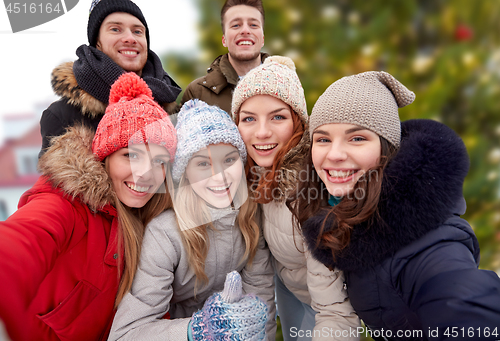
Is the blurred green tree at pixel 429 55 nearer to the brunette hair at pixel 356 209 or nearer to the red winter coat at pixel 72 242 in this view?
the brunette hair at pixel 356 209

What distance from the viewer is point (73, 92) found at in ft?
6.19

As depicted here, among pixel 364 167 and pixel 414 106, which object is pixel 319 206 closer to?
pixel 364 167

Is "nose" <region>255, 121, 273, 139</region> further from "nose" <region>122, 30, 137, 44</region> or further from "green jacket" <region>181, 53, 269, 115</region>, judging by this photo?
"nose" <region>122, 30, 137, 44</region>

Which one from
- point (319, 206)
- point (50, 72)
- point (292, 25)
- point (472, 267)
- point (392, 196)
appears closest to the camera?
point (472, 267)

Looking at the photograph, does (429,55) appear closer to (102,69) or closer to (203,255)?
(203,255)

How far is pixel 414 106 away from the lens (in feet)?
5.29

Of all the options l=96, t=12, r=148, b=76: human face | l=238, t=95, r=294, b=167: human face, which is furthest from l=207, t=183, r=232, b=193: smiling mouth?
l=96, t=12, r=148, b=76: human face

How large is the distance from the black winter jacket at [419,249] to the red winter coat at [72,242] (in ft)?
3.43

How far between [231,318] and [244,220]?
508mm

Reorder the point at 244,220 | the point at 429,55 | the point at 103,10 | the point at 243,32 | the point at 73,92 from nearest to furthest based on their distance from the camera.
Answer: the point at 429,55, the point at 244,220, the point at 73,92, the point at 103,10, the point at 243,32

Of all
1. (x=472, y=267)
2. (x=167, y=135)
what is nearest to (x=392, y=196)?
(x=472, y=267)

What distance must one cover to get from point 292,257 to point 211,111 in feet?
2.99

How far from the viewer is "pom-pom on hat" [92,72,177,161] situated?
57.2 inches

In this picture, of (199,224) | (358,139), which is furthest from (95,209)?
(358,139)
